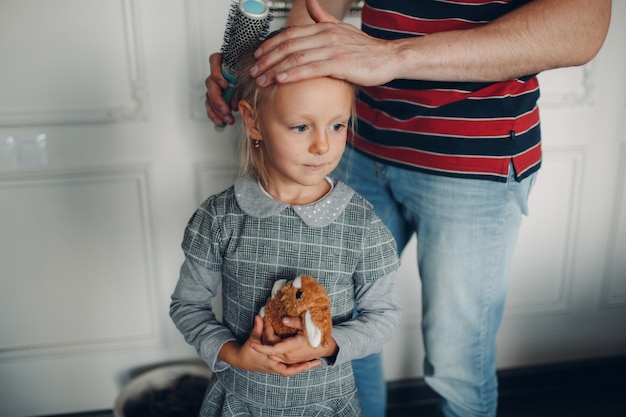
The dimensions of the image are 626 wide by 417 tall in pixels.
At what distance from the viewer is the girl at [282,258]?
2.94 ft

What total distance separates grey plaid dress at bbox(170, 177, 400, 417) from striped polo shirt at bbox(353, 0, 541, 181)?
0.21m

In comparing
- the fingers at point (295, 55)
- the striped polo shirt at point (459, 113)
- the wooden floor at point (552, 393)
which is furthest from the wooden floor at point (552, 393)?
the fingers at point (295, 55)

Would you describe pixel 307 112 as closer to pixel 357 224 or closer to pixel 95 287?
pixel 357 224

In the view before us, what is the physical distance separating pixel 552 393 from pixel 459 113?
135cm

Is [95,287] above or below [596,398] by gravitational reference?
above

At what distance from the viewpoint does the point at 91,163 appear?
1.52 metres

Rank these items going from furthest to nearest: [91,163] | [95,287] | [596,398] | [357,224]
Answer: [596,398] < [95,287] < [91,163] < [357,224]

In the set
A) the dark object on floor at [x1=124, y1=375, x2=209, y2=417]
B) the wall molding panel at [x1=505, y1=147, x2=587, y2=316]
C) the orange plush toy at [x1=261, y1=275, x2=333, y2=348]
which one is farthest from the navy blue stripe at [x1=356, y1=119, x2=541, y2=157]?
the dark object on floor at [x1=124, y1=375, x2=209, y2=417]

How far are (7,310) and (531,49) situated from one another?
5.14ft

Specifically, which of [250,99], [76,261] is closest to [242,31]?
[250,99]

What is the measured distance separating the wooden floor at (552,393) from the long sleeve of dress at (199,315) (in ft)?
3.50

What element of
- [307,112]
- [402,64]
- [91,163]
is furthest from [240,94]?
[91,163]

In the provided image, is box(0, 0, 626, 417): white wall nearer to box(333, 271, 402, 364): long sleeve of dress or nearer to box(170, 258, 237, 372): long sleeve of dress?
box(170, 258, 237, 372): long sleeve of dress

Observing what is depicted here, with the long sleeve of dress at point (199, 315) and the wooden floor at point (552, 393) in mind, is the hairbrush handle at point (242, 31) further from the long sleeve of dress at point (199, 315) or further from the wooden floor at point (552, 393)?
the wooden floor at point (552, 393)
